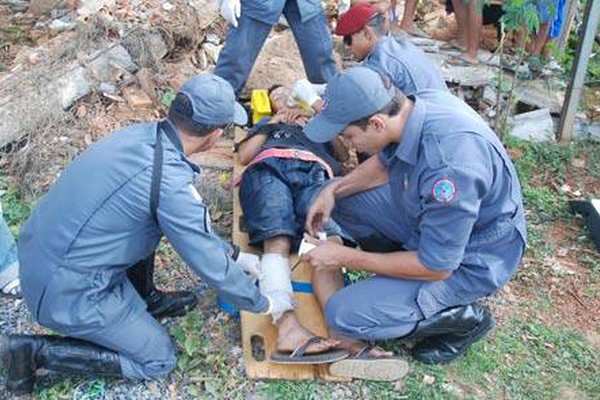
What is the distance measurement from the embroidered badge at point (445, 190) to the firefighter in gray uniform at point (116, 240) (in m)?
0.84

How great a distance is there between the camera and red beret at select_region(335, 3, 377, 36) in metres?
3.74

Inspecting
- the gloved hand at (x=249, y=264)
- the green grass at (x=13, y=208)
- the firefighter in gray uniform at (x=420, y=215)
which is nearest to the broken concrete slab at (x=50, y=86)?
the green grass at (x=13, y=208)

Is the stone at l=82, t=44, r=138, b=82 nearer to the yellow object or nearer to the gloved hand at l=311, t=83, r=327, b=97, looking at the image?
the yellow object

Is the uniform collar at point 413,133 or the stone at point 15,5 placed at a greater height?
the uniform collar at point 413,133

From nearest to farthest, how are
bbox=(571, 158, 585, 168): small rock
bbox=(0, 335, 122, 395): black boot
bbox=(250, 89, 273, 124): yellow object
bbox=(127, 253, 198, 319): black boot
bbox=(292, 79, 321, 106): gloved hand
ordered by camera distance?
bbox=(0, 335, 122, 395): black boot → bbox=(127, 253, 198, 319): black boot → bbox=(292, 79, 321, 106): gloved hand → bbox=(250, 89, 273, 124): yellow object → bbox=(571, 158, 585, 168): small rock

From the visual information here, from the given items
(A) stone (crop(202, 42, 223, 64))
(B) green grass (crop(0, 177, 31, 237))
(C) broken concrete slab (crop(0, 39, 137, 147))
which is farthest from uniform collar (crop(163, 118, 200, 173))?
(A) stone (crop(202, 42, 223, 64))

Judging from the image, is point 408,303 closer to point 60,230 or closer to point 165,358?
point 165,358

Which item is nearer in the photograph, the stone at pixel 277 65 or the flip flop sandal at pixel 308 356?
the flip flop sandal at pixel 308 356

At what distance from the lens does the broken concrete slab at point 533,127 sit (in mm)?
5160

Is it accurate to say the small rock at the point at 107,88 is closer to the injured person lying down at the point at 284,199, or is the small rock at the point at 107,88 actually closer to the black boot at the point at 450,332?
the injured person lying down at the point at 284,199

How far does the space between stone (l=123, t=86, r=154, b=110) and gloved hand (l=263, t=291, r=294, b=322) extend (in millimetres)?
2217

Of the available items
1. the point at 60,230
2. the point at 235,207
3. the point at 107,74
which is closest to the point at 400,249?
the point at 235,207

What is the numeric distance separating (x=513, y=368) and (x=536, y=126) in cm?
244

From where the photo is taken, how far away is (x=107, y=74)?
16.8ft
